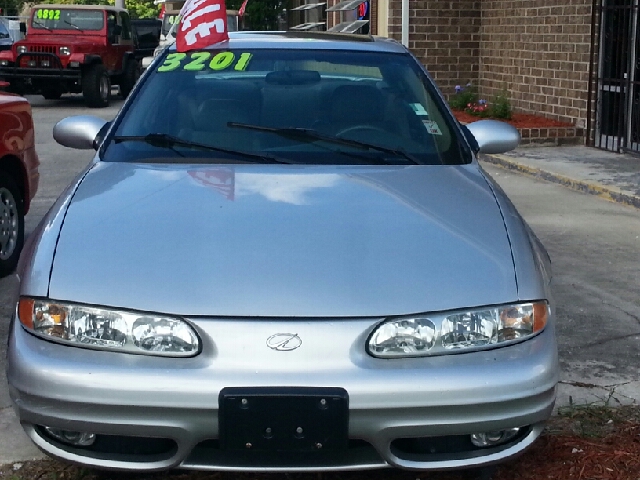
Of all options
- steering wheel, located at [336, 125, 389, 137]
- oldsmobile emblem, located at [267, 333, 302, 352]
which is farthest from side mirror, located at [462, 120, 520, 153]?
oldsmobile emblem, located at [267, 333, 302, 352]

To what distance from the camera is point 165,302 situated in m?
2.85

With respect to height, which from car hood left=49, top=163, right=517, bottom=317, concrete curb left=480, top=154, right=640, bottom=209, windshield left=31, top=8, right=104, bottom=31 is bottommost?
concrete curb left=480, top=154, right=640, bottom=209

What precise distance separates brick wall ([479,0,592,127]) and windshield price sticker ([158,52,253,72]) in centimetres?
869

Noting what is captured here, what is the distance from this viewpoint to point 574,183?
9680 millimetres

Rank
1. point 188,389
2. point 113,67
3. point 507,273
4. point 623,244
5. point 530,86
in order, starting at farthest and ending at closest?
point 113,67 → point 530,86 → point 623,244 → point 507,273 → point 188,389

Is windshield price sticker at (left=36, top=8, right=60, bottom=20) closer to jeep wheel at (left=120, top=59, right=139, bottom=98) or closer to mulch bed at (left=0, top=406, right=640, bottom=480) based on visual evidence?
jeep wheel at (left=120, top=59, right=139, bottom=98)

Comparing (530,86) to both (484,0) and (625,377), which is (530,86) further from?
(625,377)

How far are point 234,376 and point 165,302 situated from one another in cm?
30

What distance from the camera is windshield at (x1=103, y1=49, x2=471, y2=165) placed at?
3.94 m

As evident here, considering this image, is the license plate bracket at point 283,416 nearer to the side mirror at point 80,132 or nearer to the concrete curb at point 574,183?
the side mirror at point 80,132

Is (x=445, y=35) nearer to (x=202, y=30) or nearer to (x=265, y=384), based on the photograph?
(x=202, y=30)

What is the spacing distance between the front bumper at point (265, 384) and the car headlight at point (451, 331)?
0.10ft

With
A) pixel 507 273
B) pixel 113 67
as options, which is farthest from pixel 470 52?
pixel 507 273

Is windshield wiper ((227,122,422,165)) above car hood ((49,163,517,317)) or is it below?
above
